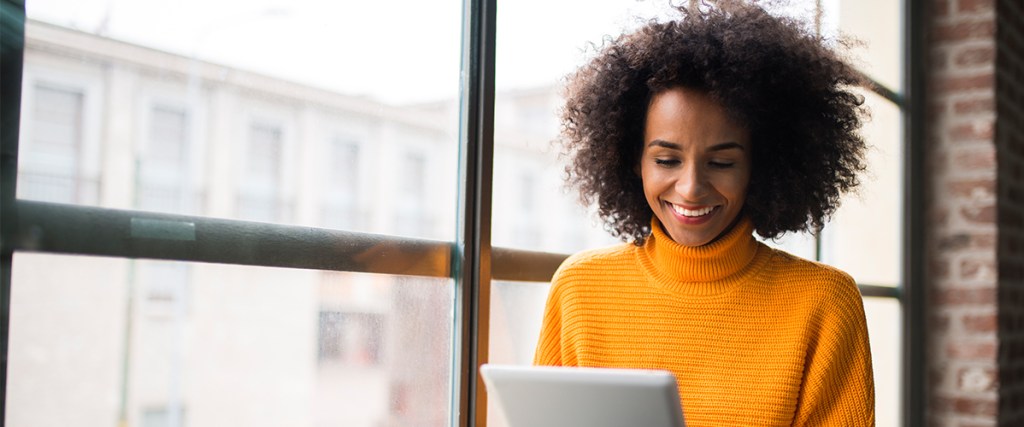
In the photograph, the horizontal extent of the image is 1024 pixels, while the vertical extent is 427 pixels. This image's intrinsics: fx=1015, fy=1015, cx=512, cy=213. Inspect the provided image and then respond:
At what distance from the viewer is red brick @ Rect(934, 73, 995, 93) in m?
2.96

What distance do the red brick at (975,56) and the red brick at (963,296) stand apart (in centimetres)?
67

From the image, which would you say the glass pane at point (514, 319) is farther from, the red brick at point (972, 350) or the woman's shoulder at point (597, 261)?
the red brick at point (972, 350)

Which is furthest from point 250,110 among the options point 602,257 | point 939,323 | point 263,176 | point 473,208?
point 939,323

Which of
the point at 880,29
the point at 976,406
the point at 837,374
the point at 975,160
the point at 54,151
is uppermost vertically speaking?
the point at 880,29

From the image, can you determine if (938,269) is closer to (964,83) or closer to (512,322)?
(964,83)

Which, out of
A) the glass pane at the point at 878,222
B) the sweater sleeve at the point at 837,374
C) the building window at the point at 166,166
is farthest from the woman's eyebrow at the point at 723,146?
the glass pane at the point at 878,222

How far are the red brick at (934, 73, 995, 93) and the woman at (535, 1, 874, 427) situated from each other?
1.67m

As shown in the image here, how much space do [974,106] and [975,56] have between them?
5.8 inches

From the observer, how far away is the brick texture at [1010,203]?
2.98 metres

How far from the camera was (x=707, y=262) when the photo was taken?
1.42 m

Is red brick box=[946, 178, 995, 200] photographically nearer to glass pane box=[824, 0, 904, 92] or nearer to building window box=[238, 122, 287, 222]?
glass pane box=[824, 0, 904, 92]

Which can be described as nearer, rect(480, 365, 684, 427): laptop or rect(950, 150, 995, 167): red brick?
rect(480, 365, 684, 427): laptop

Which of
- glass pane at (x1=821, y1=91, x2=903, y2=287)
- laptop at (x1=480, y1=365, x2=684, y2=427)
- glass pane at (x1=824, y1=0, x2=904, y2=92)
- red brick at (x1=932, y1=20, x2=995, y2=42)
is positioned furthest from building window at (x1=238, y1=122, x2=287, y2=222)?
red brick at (x1=932, y1=20, x2=995, y2=42)

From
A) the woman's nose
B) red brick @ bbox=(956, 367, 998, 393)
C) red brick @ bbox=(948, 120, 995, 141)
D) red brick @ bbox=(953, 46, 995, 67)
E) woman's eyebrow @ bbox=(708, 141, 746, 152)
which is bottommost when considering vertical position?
red brick @ bbox=(956, 367, 998, 393)
